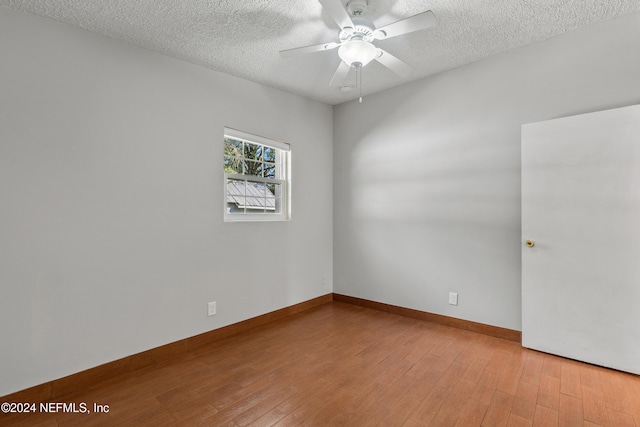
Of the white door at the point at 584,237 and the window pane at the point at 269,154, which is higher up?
the window pane at the point at 269,154

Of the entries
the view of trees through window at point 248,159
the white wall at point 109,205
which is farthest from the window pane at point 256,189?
the white wall at point 109,205

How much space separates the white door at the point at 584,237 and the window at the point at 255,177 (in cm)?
246

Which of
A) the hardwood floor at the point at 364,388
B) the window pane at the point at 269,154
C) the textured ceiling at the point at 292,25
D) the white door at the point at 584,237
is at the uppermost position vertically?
the textured ceiling at the point at 292,25

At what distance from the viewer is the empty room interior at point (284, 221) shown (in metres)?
1.99

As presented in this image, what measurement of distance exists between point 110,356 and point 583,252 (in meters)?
3.72

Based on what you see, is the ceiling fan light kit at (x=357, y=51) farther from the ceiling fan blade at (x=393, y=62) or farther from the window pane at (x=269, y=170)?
the window pane at (x=269, y=170)

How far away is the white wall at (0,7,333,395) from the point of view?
6.59ft

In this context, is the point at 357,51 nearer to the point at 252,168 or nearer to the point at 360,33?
the point at 360,33

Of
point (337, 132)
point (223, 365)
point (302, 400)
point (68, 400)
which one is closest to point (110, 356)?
point (68, 400)

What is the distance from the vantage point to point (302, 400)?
197 centimetres

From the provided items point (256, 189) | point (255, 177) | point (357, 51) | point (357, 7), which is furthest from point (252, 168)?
point (357, 7)

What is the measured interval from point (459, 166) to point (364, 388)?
7.42ft

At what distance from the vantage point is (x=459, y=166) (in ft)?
10.3

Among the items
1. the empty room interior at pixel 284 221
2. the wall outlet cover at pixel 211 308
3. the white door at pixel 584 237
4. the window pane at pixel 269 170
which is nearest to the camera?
the empty room interior at pixel 284 221
